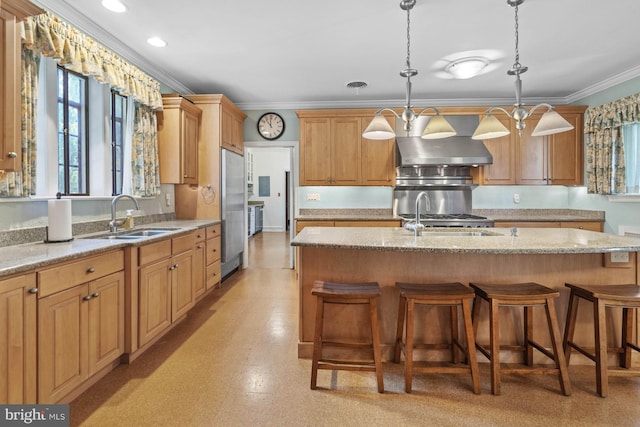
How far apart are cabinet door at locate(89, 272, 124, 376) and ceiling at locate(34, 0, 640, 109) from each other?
6.36ft

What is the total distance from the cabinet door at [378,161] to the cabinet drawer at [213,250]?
210 centimetres

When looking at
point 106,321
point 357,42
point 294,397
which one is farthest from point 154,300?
point 357,42

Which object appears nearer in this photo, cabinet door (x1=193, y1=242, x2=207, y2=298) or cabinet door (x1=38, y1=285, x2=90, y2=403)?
cabinet door (x1=38, y1=285, x2=90, y2=403)

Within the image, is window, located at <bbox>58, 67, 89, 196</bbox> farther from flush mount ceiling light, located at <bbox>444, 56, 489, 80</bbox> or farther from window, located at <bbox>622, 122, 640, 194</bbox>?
window, located at <bbox>622, 122, 640, 194</bbox>

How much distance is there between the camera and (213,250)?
393 cm

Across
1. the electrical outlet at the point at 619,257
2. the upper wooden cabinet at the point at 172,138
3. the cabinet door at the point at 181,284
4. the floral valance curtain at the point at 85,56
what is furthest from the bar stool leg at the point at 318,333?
the upper wooden cabinet at the point at 172,138

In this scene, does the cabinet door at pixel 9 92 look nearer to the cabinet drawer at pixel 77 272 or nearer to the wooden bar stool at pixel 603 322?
the cabinet drawer at pixel 77 272

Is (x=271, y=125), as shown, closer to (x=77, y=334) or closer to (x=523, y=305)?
(x=77, y=334)

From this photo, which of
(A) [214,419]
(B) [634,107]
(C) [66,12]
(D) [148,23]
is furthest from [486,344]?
(C) [66,12]

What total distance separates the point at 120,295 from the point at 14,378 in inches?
30.1

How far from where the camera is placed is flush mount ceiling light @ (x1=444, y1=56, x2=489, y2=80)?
11.5 ft

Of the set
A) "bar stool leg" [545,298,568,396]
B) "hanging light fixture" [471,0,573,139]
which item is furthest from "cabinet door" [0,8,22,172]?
"bar stool leg" [545,298,568,396]

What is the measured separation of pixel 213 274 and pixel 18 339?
8.00 feet

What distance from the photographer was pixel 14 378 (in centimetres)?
148
